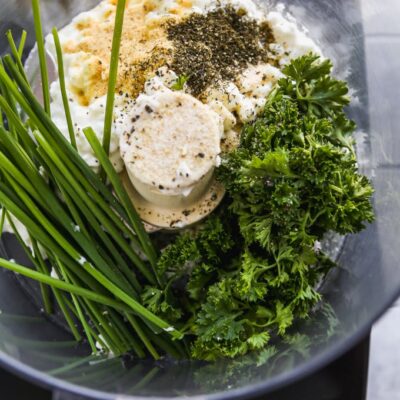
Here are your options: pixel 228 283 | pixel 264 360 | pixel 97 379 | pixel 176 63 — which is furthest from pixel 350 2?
pixel 97 379

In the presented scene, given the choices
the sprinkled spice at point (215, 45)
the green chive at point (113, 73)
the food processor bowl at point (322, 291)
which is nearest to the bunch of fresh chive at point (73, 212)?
the green chive at point (113, 73)

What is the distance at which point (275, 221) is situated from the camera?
48.4 inches

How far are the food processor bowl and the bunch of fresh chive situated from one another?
104 millimetres

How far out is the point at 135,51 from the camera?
1433 mm

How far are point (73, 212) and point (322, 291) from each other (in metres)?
0.55

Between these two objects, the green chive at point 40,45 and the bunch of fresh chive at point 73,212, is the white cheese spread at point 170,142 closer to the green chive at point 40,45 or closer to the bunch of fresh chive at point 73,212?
the bunch of fresh chive at point 73,212

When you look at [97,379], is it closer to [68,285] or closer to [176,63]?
[68,285]

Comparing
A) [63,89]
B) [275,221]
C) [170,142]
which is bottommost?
[275,221]

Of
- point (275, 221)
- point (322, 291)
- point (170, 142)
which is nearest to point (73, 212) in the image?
point (170, 142)

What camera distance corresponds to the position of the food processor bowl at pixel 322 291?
1219 millimetres

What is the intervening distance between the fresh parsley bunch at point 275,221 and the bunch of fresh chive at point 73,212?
0.07 metres

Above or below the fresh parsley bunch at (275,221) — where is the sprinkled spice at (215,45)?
above

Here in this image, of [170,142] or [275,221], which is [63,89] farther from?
[275,221]

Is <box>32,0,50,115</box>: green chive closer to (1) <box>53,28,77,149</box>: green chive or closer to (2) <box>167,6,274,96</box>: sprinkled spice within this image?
(1) <box>53,28,77,149</box>: green chive
